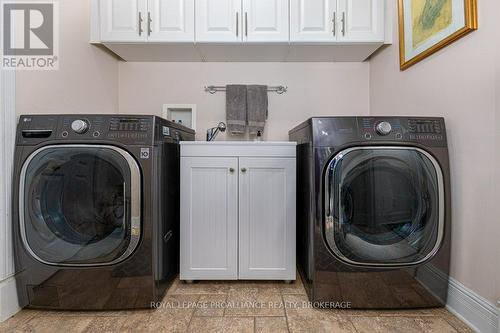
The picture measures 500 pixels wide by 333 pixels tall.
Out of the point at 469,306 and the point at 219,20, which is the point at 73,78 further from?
the point at 469,306

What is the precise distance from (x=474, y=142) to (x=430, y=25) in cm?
70

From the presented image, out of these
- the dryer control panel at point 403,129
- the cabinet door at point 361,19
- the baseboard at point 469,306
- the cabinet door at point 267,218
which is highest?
the cabinet door at point 361,19

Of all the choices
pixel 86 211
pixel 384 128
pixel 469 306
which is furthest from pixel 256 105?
pixel 469 306

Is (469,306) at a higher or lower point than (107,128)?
lower

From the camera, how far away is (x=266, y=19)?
176cm

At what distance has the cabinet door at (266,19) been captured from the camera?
1754mm

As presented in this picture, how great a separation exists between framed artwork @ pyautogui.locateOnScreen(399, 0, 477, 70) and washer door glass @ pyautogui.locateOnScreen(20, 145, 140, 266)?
1609 millimetres

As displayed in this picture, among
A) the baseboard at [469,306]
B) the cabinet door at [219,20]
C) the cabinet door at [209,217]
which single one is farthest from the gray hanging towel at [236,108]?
the baseboard at [469,306]

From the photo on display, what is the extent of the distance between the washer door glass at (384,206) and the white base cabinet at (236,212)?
0.30 meters

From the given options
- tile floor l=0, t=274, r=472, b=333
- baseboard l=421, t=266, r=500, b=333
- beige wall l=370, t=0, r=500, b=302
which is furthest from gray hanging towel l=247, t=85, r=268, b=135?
baseboard l=421, t=266, r=500, b=333

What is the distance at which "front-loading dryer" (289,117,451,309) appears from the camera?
1187 mm

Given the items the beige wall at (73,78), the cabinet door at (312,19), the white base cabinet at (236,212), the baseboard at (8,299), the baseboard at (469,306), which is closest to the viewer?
the baseboard at (469,306)

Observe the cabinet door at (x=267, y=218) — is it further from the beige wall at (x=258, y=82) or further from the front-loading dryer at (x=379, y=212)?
the beige wall at (x=258, y=82)

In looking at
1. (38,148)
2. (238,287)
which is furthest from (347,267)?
(38,148)
